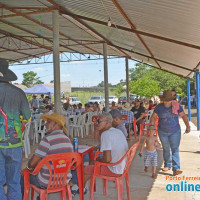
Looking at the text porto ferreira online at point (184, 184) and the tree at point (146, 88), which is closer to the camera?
the text porto ferreira online at point (184, 184)

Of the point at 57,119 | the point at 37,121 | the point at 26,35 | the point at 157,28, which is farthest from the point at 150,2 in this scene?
the point at 26,35

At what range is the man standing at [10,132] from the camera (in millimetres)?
2391

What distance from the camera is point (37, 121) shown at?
24.8 ft

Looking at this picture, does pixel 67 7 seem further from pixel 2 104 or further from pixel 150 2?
pixel 2 104

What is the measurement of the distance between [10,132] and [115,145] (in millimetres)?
1133

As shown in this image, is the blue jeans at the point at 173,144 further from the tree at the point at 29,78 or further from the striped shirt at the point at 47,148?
the tree at the point at 29,78

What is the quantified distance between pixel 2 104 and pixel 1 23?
27.9 feet

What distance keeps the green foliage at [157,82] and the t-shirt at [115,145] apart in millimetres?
18350

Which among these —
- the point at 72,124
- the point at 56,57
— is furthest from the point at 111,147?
the point at 72,124

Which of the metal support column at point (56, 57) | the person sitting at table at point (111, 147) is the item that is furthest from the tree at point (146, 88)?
the person sitting at table at point (111, 147)

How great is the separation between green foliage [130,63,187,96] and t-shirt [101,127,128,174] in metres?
18.3

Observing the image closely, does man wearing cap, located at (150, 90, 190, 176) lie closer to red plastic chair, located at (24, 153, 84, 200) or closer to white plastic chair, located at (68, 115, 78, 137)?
red plastic chair, located at (24, 153, 84, 200)

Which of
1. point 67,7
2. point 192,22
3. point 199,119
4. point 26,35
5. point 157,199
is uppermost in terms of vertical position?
point 26,35

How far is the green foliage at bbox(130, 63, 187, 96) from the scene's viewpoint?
2139 centimetres
